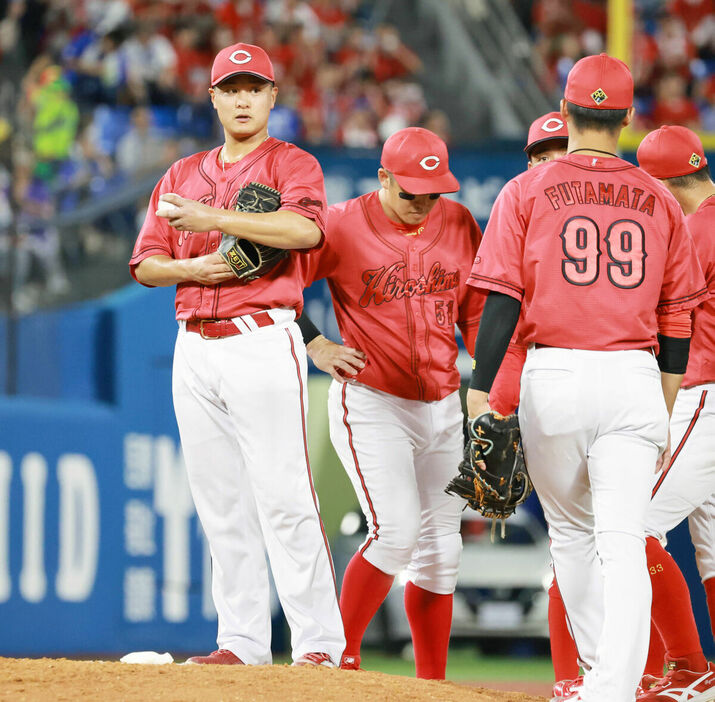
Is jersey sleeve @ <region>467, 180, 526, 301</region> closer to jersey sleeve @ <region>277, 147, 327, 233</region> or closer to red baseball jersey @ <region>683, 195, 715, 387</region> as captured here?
jersey sleeve @ <region>277, 147, 327, 233</region>

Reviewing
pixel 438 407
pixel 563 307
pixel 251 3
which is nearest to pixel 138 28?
pixel 251 3

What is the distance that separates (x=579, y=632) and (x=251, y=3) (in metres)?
9.77

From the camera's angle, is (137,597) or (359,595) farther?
(137,597)

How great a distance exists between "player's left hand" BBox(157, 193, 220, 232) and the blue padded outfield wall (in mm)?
3660

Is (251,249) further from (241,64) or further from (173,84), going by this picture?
(173,84)

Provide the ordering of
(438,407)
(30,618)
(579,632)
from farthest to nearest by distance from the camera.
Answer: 1. (30,618)
2. (438,407)
3. (579,632)

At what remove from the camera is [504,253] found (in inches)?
149

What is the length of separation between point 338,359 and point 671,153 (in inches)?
62.5

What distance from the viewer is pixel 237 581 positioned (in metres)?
4.24

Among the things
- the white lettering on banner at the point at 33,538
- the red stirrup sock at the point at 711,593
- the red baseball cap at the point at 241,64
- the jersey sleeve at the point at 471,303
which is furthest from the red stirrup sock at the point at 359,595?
the white lettering on banner at the point at 33,538

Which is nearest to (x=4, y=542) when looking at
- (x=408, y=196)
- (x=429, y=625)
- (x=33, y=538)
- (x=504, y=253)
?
(x=33, y=538)

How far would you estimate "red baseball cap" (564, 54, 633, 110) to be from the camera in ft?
12.4

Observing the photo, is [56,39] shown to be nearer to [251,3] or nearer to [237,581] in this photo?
[251,3]

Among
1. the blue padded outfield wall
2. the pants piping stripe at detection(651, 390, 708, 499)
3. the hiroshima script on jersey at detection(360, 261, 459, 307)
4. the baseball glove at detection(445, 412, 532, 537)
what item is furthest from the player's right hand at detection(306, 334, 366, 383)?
the blue padded outfield wall
